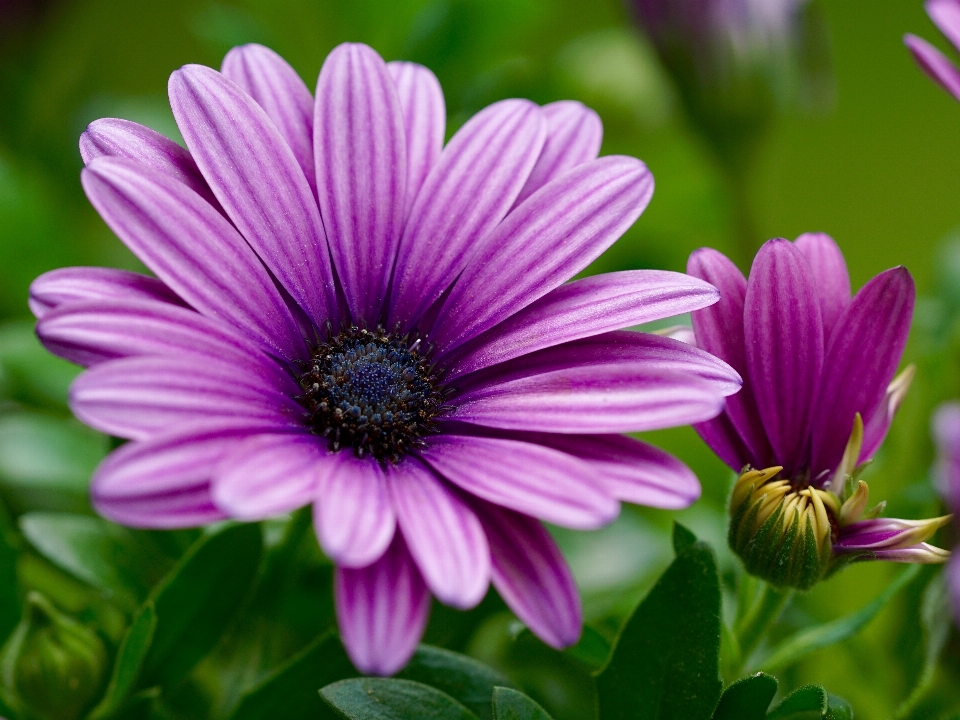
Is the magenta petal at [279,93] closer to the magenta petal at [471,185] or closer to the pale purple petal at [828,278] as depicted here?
the magenta petal at [471,185]

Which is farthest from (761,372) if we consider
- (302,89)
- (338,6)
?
(338,6)

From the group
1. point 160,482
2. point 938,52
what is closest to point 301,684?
point 160,482

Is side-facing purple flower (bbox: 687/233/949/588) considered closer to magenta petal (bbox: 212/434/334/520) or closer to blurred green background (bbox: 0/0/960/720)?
blurred green background (bbox: 0/0/960/720)

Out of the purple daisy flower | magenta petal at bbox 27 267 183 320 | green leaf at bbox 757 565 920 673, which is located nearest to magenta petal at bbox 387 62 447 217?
the purple daisy flower

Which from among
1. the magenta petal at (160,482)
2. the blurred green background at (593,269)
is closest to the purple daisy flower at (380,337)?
the magenta petal at (160,482)

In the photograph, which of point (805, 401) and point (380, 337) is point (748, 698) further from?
point (380, 337)

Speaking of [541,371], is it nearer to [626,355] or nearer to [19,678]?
[626,355]
